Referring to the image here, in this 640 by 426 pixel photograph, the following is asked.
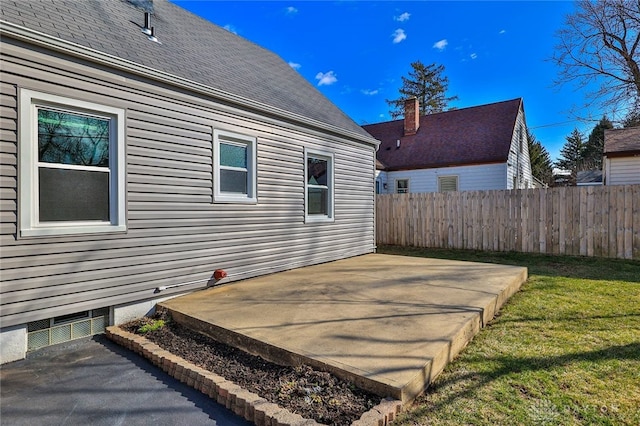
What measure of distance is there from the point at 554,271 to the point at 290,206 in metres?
5.55

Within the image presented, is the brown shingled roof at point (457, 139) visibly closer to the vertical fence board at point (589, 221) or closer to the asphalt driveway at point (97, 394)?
the vertical fence board at point (589, 221)

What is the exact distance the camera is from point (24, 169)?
3.25 meters

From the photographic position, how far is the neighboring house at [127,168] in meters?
3.27

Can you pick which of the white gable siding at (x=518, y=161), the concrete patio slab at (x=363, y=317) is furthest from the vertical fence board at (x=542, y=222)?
the white gable siding at (x=518, y=161)

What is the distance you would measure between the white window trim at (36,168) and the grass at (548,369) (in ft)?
12.2

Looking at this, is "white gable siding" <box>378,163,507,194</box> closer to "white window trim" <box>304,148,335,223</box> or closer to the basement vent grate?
"white window trim" <box>304,148,335,223</box>

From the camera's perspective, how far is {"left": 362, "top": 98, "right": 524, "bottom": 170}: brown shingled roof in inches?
571

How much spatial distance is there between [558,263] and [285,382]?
7.68 meters

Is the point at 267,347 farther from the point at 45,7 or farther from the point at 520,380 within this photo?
the point at 45,7

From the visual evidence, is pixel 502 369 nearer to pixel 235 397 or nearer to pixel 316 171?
pixel 235 397

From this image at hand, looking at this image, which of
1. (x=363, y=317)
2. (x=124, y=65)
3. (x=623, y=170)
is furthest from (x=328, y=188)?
(x=623, y=170)

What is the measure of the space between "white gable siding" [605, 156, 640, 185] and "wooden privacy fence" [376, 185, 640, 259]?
5930 millimetres

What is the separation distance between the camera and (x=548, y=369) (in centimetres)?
273

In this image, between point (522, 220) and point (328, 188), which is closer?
point (328, 188)
